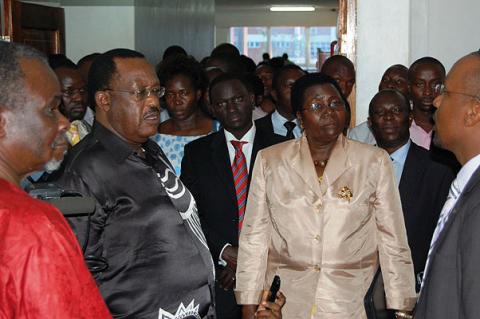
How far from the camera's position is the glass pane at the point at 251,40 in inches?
1064

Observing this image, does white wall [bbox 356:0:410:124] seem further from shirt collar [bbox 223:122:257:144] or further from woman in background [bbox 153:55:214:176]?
shirt collar [bbox 223:122:257:144]

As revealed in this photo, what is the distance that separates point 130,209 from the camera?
294 cm

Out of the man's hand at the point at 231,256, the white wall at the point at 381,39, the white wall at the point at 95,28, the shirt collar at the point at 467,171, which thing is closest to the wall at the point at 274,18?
the white wall at the point at 95,28

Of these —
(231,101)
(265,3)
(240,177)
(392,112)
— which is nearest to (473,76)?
(392,112)

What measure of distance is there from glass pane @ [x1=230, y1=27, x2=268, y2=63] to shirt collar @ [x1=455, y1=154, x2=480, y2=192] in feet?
80.9

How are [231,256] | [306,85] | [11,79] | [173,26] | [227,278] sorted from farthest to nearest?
[173,26]
[227,278]
[231,256]
[306,85]
[11,79]

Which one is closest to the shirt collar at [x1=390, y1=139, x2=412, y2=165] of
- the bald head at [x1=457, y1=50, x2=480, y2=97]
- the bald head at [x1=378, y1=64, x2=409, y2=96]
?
the bald head at [x1=378, y1=64, x2=409, y2=96]

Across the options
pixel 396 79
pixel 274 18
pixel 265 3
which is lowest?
pixel 396 79

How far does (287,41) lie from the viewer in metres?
26.8

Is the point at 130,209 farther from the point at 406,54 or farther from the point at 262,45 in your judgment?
the point at 262,45

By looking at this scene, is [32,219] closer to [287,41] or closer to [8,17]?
[8,17]

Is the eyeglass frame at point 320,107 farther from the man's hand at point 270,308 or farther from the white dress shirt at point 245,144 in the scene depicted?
the white dress shirt at point 245,144

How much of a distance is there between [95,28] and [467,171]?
6.76m

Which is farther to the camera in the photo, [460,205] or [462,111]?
[462,111]
